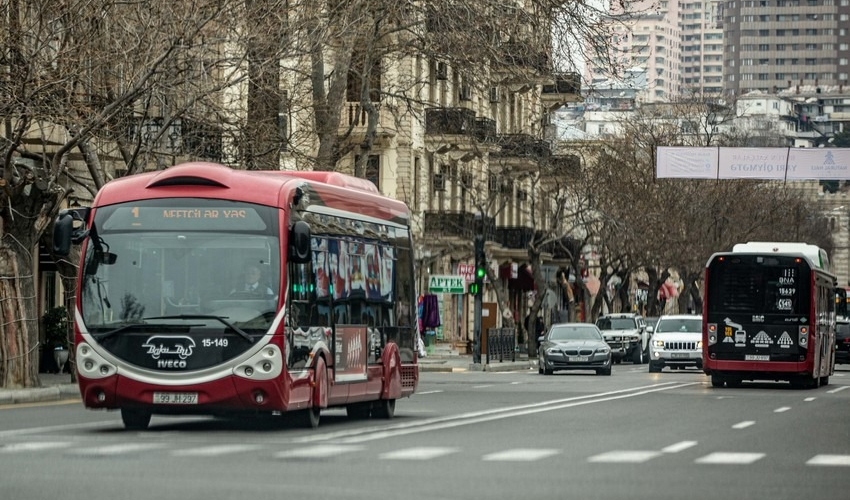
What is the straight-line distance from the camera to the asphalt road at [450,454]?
13.7 m

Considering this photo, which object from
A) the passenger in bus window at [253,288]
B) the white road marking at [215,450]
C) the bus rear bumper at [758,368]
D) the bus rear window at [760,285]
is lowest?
the white road marking at [215,450]

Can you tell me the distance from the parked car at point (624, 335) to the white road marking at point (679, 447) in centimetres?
4860

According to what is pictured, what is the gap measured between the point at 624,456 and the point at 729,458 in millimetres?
953

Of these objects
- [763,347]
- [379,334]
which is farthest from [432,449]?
[763,347]

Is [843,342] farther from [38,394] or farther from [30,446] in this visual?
[30,446]

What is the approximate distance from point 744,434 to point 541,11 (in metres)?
16.5

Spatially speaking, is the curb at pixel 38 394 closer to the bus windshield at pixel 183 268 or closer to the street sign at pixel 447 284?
the bus windshield at pixel 183 268

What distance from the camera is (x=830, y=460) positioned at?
1745cm

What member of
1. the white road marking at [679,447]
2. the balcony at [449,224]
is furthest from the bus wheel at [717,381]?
the balcony at [449,224]

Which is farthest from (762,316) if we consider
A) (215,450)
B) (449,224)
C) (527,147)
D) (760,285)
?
(449,224)

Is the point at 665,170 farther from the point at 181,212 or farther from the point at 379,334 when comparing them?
the point at 181,212

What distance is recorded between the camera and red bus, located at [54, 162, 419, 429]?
2023 centimetres

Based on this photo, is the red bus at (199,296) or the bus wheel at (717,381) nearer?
the red bus at (199,296)

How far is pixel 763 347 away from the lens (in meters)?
39.4
